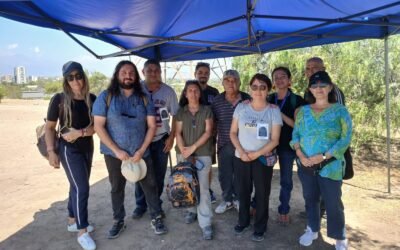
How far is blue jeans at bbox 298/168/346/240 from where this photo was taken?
9.32 feet

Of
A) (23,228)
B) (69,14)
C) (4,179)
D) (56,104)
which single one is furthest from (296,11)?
(4,179)

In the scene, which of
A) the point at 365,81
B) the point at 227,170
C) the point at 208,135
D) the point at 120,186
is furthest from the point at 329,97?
the point at 365,81

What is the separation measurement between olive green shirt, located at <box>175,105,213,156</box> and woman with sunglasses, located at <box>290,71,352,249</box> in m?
0.90

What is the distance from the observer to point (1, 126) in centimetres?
1348

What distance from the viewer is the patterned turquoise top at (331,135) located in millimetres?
2727

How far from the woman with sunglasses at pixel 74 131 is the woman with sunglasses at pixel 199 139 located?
3.11 ft

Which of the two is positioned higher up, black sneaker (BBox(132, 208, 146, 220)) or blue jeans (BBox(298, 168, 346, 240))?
blue jeans (BBox(298, 168, 346, 240))

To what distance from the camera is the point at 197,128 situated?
3.41 metres

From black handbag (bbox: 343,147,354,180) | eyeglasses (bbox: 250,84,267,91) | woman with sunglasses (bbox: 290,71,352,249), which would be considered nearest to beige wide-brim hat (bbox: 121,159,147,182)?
eyeglasses (bbox: 250,84,267,91)

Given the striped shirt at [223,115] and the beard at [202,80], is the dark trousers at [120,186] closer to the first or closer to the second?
the striped shirt at [223,115]

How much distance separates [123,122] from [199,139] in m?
0.79

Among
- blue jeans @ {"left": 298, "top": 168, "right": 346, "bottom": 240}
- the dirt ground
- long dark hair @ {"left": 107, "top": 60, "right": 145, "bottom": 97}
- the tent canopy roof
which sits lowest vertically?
the dirt ground

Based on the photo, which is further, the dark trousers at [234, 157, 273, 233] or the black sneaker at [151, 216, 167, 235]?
the black sneaker at [151, 216, 167, 235]

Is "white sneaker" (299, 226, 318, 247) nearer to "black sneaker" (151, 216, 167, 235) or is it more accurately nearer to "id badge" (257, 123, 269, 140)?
"id badge" (257, 123, 269, 140)
